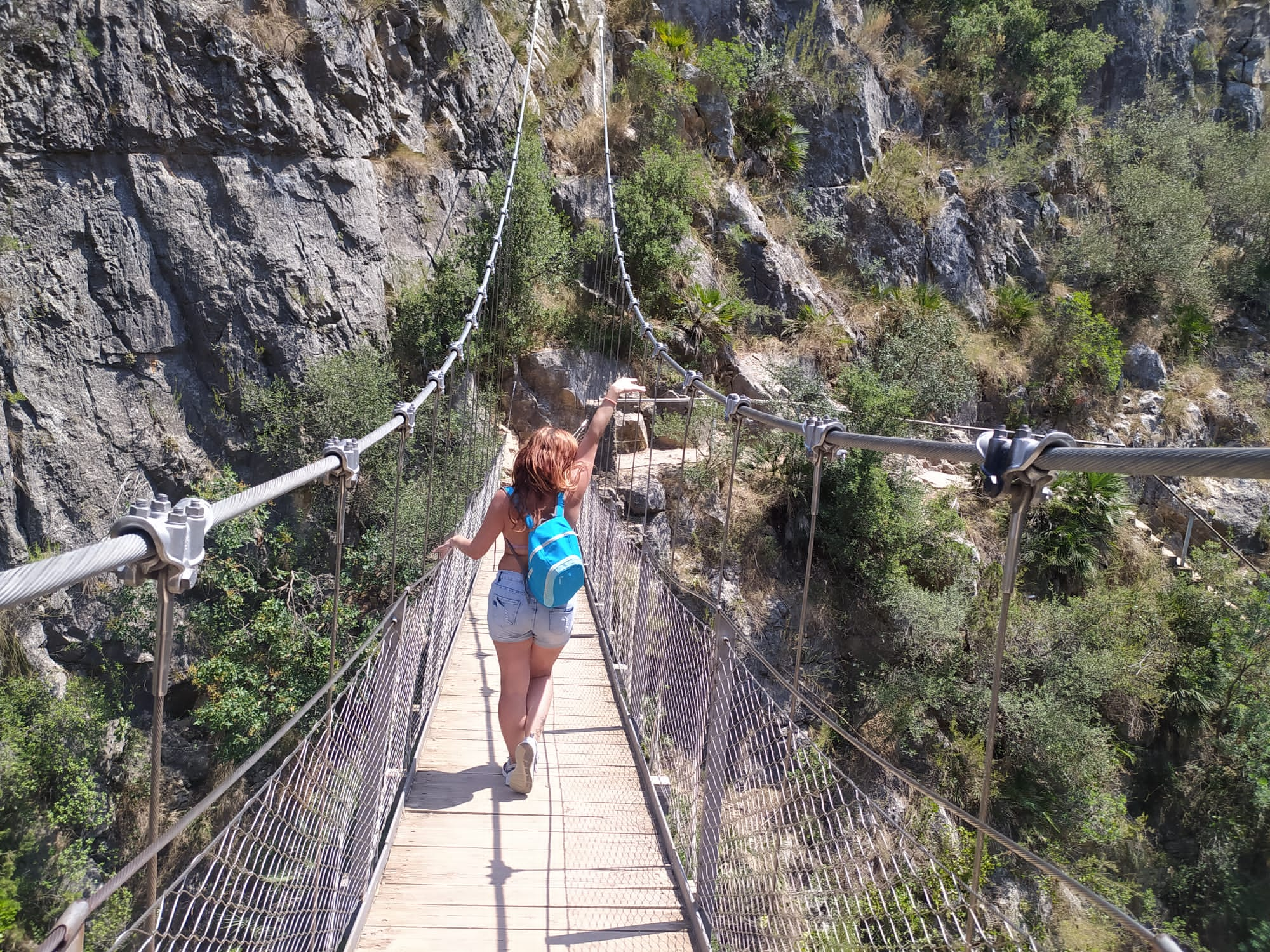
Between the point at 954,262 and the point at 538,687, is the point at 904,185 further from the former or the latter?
the point at 538,687

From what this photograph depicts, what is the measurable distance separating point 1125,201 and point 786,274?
7.09m

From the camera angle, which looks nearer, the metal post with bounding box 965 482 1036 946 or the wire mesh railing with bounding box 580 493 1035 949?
the metal post with bounding box 965 482 1036 946

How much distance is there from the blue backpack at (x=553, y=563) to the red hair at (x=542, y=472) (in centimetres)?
6

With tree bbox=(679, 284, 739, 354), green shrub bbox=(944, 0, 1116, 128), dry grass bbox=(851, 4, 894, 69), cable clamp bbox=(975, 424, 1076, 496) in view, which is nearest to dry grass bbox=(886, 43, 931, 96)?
dry grass bbox=(851, 4, 894, 69)

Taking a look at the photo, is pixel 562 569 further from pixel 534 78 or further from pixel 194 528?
pixel 534 78

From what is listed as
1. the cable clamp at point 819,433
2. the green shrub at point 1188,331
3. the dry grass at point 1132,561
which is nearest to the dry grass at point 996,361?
the green shrub at point 1188,331

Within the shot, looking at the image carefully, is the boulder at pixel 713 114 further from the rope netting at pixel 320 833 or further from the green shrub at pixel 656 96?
the rope netting at pixel 320 833

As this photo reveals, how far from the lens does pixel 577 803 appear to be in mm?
2137

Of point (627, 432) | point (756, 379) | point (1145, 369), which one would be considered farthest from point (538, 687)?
point (1145, 369)

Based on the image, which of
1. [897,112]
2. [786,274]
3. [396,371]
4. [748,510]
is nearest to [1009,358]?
[786,274]

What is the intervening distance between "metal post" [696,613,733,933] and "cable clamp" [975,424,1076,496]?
82cm

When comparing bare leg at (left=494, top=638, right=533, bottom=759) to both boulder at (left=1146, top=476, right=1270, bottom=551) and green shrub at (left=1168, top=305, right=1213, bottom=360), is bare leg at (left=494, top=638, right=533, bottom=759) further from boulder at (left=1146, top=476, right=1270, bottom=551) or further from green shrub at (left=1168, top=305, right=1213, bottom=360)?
green shrub at (left=1168, top=305, right=1213, bottom=360)

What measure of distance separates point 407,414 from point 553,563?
0.60 meters

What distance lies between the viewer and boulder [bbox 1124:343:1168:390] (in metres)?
12.5
